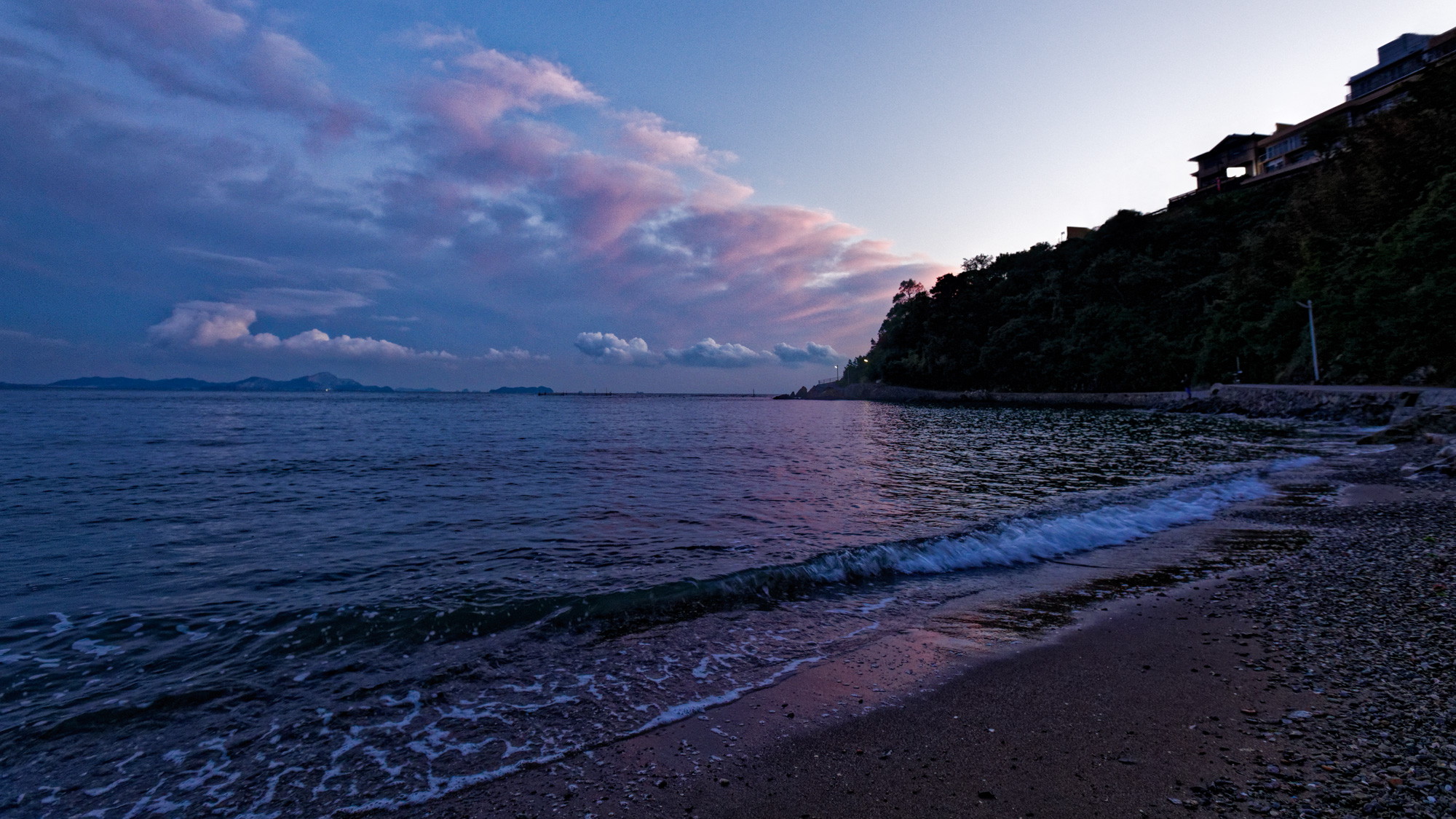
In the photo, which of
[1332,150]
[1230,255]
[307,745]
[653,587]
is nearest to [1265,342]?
[1230,255]

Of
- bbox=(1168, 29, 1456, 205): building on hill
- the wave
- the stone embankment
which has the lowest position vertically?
the wave

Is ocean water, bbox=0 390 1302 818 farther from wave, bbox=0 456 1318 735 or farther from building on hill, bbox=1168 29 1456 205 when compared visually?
building on hill, bbox=1168 29 1456 205

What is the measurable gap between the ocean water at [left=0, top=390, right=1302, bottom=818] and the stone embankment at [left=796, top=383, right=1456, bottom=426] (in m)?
16.8

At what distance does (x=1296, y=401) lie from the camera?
1636 inches

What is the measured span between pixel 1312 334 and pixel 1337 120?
5275cm

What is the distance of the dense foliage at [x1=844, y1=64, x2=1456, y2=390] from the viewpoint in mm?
39938

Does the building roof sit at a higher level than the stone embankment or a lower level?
higher

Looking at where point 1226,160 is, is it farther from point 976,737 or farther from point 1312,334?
point 976,737

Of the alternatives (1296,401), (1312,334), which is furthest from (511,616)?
(1312,334)

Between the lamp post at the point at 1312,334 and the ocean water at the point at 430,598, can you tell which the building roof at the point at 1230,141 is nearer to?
the lamp post at the point at 1312,334

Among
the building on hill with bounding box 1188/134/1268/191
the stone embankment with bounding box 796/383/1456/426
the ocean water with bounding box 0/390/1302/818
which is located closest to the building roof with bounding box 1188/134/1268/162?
the building on hill with bounding box 1188/134/1268/191

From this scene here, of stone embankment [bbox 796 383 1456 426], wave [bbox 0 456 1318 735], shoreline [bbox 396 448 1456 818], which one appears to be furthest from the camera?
stone embankment [bbox 796 383 1456 426]

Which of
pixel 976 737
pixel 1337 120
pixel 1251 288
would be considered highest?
pixel 1337 120

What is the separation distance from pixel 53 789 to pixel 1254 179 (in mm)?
129848
